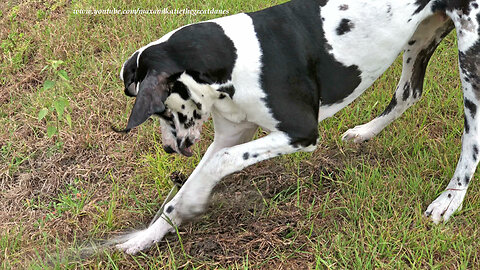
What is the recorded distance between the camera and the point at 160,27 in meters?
4.78

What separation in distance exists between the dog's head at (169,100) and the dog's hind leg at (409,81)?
1194mm

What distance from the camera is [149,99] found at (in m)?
2.50

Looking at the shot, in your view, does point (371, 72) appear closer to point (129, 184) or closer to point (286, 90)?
point (286, 90)

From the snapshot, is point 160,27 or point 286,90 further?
point 160,27

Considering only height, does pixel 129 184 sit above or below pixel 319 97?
below

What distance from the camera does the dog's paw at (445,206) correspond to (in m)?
2.99

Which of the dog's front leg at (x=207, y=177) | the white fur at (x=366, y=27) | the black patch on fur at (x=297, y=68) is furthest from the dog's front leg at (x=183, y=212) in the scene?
the white fur at (x=366, y=27)

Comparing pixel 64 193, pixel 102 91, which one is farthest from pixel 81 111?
pixel 64 193

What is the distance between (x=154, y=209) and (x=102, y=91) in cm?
136

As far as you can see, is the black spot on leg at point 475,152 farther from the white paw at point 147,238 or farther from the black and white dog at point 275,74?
the white paw at point 147,238

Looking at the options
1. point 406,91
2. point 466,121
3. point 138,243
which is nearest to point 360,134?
point 406,91

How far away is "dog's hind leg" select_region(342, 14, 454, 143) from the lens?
330 centimetres

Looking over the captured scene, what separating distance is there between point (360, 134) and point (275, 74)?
1063 millimetres

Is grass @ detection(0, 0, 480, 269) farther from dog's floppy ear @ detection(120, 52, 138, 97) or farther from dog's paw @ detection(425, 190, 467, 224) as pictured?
dog's floppy ear @ detection(120, 52, 138, 97)
